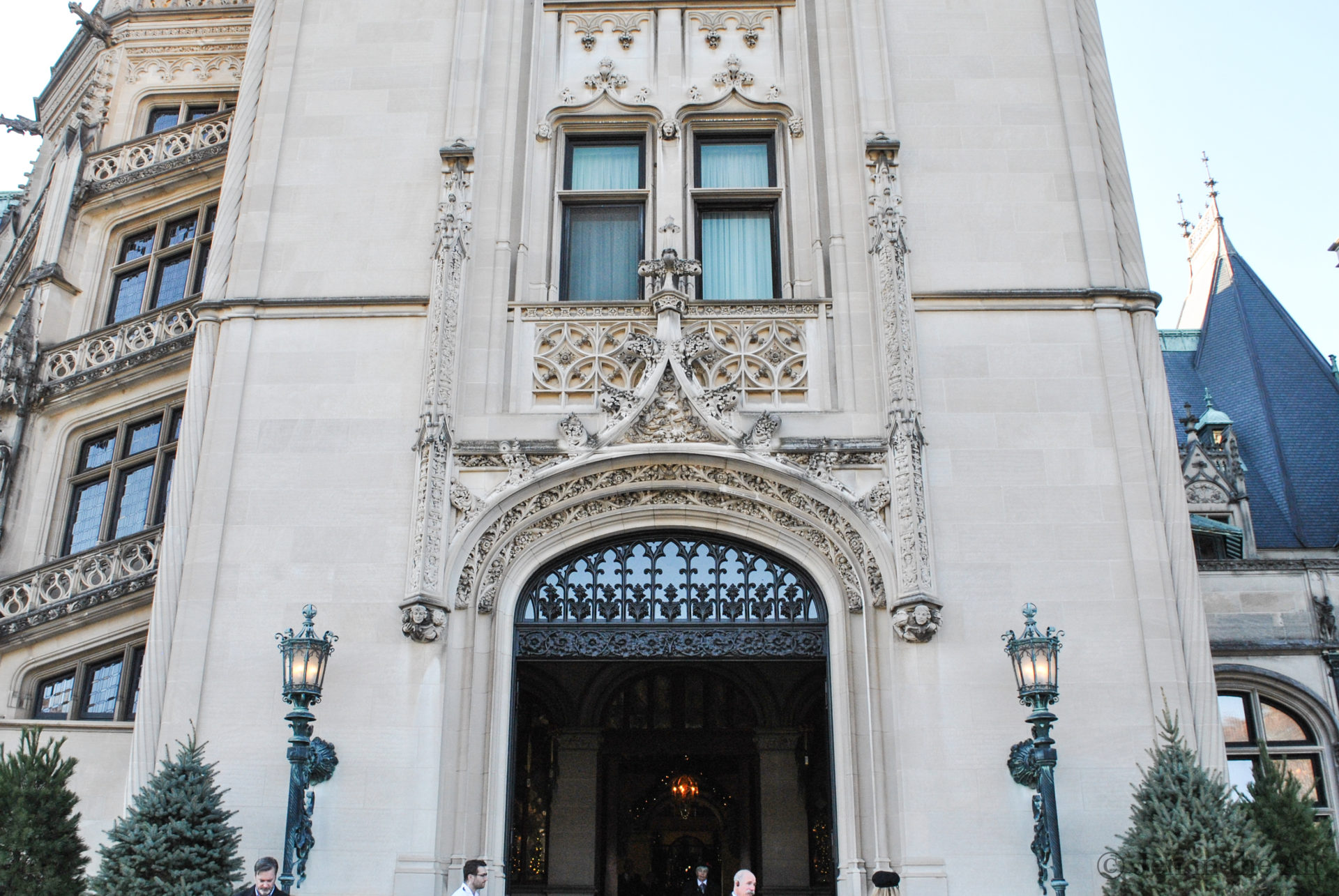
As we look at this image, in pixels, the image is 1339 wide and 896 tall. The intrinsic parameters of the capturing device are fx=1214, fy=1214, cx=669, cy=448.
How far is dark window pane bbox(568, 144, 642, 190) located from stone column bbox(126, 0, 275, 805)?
4.12 metres

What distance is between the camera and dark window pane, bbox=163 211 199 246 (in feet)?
63.5

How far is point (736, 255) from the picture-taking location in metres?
15.5

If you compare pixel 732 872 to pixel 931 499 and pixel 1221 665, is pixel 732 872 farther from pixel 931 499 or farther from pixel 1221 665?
pixel 931 499

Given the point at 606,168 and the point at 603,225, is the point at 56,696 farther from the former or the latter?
the point at 606,168

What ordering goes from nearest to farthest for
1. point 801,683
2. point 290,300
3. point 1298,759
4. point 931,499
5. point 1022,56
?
point 931,499, point 290,300, point 1022,56, point 1298,759, point 801,683

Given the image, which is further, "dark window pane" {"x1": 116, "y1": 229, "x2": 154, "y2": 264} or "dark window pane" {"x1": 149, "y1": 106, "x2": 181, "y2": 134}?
"dark window pane" {"x1": 149, "y1": 106, "x2": 181, "y2": 134}

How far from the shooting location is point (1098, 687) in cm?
1199

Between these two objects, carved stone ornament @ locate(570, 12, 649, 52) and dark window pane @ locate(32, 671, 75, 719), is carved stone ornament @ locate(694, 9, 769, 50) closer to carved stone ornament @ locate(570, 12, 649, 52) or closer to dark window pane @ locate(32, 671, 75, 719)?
carved stone ornament @ locate(570, 12, 649, 52)

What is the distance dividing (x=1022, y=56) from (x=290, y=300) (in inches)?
376

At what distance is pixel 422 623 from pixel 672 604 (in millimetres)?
2704

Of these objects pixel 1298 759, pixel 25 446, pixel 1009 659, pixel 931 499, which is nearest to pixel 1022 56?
pixel 931 499

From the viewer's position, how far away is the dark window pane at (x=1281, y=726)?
17.6m

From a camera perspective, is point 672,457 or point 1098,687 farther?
point 672,457

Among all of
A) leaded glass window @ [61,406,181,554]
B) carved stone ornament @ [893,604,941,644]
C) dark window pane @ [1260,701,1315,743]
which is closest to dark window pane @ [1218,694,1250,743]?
dark window pane @ [1260,701,1315,743]
